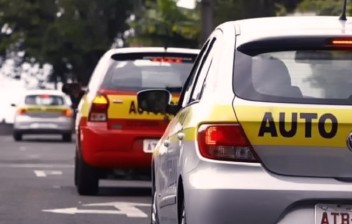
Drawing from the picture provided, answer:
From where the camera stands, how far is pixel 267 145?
7156 mm

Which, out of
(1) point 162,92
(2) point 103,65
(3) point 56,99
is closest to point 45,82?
(3) point 56,99

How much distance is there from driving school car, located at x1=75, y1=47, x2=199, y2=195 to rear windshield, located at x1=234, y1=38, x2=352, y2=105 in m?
7.38

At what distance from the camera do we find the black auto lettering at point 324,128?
23.2ft

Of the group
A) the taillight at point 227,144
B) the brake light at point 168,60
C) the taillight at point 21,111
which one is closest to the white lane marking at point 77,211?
the brake light at point 168,60

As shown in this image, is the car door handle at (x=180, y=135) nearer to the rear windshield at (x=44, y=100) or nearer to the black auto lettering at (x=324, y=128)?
the black auto lettering at (x=324, y=128)

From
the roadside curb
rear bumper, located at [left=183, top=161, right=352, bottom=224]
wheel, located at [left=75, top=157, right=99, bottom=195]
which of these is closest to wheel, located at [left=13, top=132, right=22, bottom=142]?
the roadside curb

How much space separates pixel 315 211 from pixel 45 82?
68323 millimetres

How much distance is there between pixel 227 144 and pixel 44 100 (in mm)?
33571

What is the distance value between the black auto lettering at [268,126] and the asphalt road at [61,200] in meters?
5.43

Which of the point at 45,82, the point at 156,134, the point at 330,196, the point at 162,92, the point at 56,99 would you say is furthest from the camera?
the point at 45,82

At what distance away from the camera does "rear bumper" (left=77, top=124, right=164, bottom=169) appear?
15102mm

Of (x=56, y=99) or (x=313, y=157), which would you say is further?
(x=56, y=99)

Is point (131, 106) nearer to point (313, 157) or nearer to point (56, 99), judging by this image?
point (313, 157)

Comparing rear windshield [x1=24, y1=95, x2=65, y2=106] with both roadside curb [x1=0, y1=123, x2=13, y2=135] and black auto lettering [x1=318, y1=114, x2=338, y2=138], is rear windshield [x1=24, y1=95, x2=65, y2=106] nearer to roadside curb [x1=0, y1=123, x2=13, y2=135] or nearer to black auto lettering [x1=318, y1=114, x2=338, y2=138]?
roadside curb [x1=0, y1=123, x2=13, y2=135]
